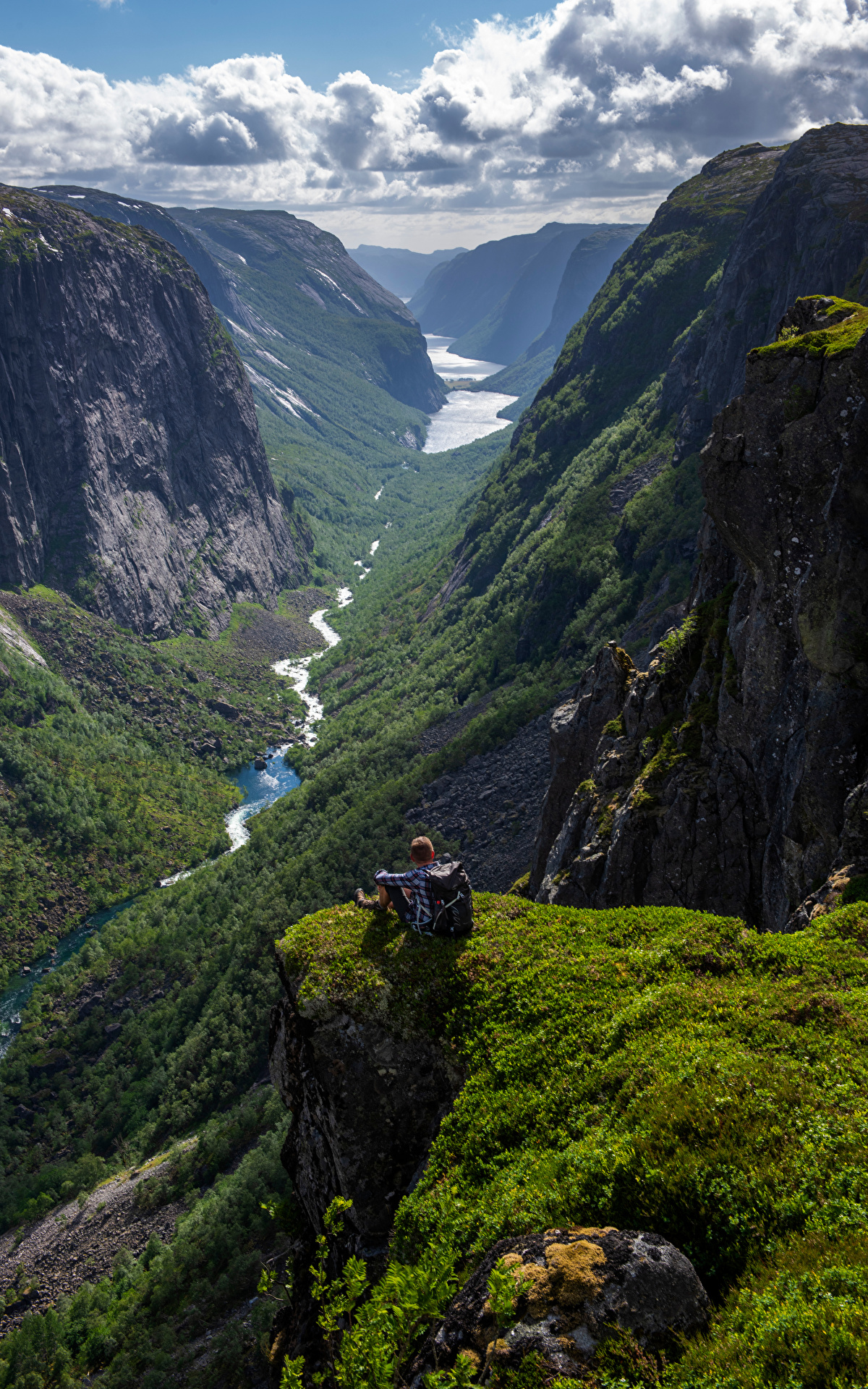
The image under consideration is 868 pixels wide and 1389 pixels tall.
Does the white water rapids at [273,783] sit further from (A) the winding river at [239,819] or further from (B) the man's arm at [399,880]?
(B) the man's arm at [399,880]

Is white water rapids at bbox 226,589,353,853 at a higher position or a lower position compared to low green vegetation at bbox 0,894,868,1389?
lower

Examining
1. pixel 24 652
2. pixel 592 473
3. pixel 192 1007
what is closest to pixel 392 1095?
pixel 192 1007

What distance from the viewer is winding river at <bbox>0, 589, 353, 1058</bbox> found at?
9819cm

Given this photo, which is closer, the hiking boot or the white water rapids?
the hiking boot

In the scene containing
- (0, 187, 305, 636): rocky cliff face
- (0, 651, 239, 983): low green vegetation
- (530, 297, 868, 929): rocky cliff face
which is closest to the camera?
(530, 297, 868, 929): rocky cliff face

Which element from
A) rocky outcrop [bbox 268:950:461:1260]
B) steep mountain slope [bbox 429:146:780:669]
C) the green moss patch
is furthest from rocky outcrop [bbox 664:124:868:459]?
rocky outcrop [bbox 268:950:461:1260]

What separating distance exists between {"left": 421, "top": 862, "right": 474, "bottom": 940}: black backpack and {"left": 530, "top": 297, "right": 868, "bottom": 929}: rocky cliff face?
8.95 m

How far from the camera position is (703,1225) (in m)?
9.49

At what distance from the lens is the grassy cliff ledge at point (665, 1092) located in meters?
8.16

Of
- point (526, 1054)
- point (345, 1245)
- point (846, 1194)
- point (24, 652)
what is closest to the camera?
point (846, 1194)

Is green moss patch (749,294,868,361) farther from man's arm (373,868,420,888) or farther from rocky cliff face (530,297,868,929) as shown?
man's arm (373,868,420,888)

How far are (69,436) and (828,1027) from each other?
191m

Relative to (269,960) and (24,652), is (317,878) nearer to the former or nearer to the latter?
(269,960)

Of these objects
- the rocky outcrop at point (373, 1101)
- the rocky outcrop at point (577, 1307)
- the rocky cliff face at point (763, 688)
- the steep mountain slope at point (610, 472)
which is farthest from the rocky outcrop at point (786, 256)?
the rocky outcrop at point (577, 1307)
